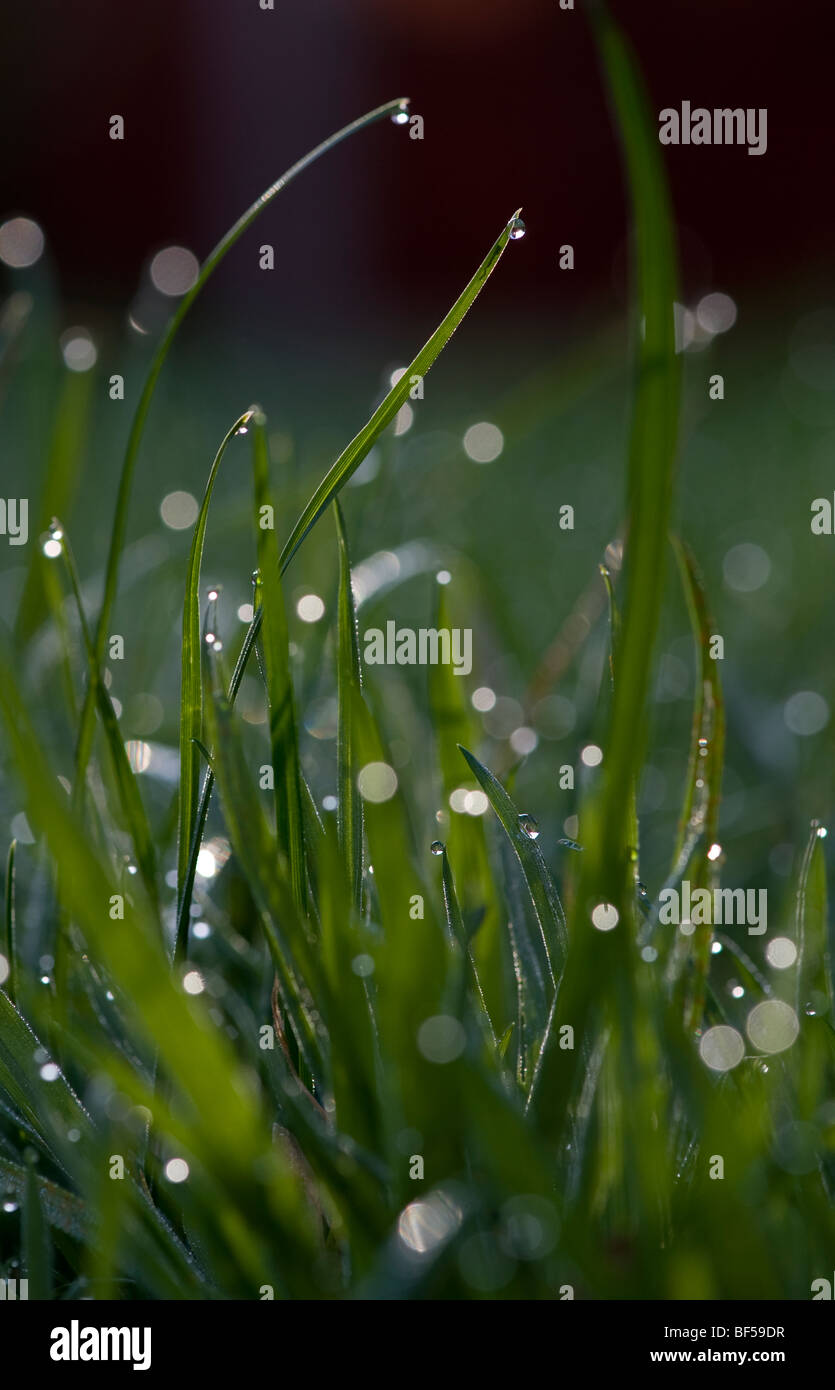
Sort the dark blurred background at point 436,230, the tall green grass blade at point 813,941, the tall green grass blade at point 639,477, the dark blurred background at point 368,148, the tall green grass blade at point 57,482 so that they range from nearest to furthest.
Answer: the tall green grass blade at point 639,477, the tall green grass blade at point 813,941, the tall green grass blade at point 57,482, the dark blurred background at point 436,230, the dark blurred background at point 368,148

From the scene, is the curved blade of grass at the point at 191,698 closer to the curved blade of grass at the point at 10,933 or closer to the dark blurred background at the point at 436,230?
the curved blade of grass at the point at 10,933

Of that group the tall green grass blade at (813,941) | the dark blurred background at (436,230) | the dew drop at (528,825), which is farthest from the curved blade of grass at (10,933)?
the dark blurred background at (436,230)

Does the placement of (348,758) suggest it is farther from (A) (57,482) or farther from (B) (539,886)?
(A) (57,482)

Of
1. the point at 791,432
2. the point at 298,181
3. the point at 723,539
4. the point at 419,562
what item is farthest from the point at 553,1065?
the point at 298,181

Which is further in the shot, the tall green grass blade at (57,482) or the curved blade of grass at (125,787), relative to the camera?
the tall green grass blade at (57,482)

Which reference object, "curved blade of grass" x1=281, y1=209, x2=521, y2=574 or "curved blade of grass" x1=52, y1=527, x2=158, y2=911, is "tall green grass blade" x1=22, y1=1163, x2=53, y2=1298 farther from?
"curved blade of grass" x1=281, y1=209, x2=521, y2=574

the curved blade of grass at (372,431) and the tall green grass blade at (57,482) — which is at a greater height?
the tall green grass blade at (57,482)
